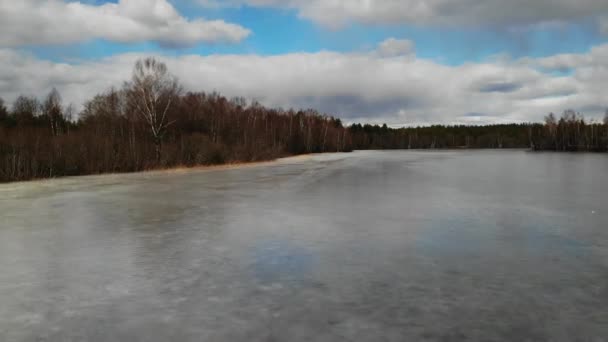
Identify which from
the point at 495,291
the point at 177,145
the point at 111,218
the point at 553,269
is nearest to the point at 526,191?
the point at 553,269

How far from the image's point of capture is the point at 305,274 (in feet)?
13.8

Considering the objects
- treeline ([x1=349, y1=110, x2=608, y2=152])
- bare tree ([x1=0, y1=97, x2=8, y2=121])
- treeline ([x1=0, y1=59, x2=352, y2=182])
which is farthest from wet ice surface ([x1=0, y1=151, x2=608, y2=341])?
treeline ([x1=349, y1=110, x2=608, y2=152])

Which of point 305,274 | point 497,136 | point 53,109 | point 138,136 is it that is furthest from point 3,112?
point 497,136

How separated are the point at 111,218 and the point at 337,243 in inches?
168

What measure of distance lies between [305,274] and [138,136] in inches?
1218

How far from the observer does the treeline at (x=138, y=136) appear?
59.7ft

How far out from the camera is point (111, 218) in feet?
25.3

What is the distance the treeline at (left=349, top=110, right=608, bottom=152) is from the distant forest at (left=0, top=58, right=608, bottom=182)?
30cm

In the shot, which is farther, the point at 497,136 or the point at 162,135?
the point at 497,136

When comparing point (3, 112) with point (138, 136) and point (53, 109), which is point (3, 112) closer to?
point (53, 109)

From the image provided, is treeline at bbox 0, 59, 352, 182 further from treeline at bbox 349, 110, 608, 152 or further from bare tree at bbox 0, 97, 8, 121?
treeline at bbox 349, 110, 608, 152

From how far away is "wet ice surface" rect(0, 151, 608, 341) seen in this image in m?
2.97

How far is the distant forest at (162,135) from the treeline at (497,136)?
303mm

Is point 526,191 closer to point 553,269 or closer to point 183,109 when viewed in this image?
point 553,269
